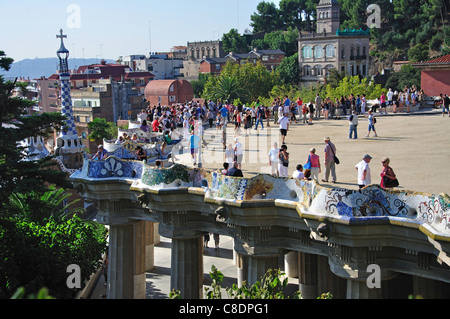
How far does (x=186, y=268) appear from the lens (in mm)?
26641

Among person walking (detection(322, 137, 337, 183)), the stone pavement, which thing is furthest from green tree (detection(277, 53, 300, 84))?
person walking (detection(322, 137, 337, 183))

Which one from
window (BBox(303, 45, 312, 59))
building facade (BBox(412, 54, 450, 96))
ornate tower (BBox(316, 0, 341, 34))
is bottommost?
building facade (BBox(412, 54, 450, 96))

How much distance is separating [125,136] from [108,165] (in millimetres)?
8578

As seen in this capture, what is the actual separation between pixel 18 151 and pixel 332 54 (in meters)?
125

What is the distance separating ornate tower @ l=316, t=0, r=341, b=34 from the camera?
574ft

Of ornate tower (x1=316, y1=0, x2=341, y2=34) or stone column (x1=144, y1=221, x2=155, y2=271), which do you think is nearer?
stone column (x1=144, y1=221, x2=155, y2=271)

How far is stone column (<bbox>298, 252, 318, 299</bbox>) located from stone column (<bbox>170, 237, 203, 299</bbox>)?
19.9 ft

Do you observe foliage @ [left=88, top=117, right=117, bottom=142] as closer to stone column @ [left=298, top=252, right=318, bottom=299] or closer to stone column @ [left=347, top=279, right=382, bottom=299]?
stone column @ [left=298, top=252, right=318, bottom=299]

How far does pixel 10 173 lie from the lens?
30.1 metres

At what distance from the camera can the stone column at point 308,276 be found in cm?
3111

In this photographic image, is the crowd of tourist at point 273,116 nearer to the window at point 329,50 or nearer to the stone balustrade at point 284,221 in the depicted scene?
the stone balustrade at point 284,221

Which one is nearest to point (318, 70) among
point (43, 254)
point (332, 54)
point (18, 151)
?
point (332, 54)

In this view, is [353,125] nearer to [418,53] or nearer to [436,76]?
[436,76]
